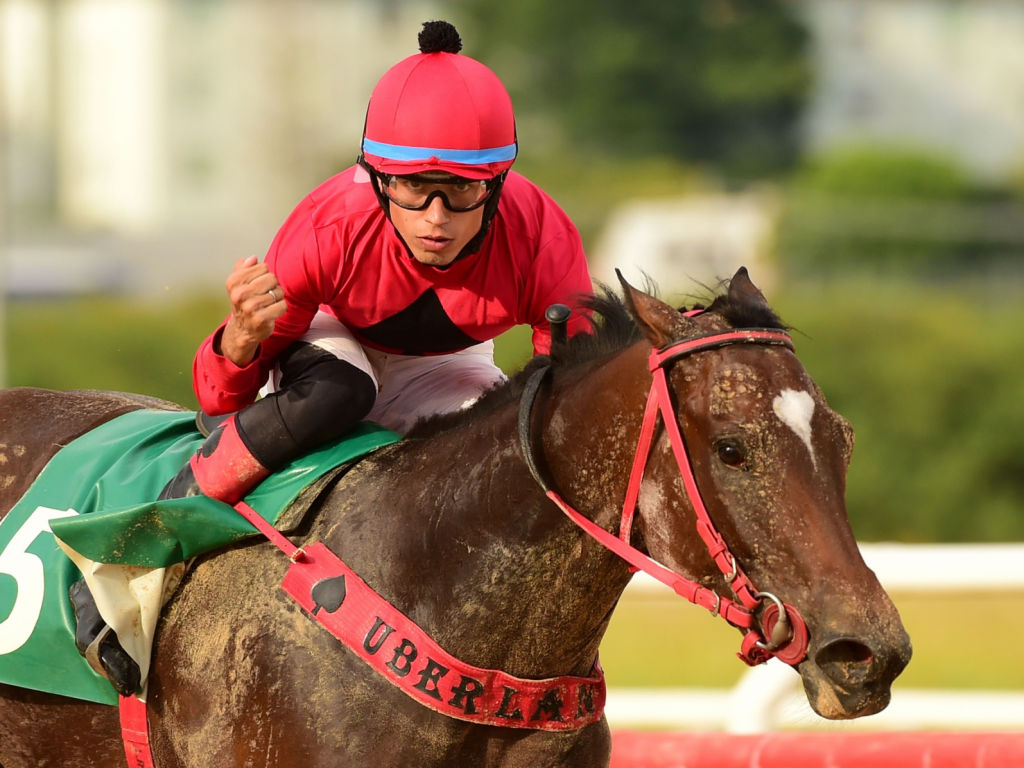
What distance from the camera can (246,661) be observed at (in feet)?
10.5

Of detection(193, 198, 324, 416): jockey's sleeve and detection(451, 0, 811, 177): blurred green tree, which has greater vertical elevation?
detection(193, 198, 324, 416): jockey's sleeve

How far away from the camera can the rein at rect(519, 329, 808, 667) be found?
2713mm

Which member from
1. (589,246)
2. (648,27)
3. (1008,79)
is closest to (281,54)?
(648,27)

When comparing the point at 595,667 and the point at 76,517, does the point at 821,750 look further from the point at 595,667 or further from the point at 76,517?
the point at 76,517

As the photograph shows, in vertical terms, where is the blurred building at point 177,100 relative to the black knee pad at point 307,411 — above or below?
below

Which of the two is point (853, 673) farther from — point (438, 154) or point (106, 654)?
point (106, 654)

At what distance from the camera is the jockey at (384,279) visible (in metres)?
3.28

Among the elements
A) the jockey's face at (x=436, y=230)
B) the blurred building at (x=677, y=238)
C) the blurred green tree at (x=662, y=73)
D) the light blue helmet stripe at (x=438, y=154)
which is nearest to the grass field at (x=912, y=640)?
the jockey's face at (x=436, y=230)

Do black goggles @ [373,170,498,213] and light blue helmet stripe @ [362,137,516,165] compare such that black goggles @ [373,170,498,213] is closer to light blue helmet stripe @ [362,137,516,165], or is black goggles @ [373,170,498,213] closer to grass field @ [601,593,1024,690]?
light blue helmet stripe @ [362,137,516,165]

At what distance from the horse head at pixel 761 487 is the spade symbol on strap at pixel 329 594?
0.58 metres

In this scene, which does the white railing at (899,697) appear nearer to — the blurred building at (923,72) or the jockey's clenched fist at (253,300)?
the jockey's clenched fist at (253,300)

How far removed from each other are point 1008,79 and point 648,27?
15122 mm

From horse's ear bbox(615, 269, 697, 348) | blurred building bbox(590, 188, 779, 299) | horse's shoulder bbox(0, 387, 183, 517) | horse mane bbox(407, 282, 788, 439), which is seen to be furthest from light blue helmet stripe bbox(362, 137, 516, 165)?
blurred building bbox(590, 188, 779, 299)

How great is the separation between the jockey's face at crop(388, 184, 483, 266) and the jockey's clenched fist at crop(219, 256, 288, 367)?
0.31 meters
